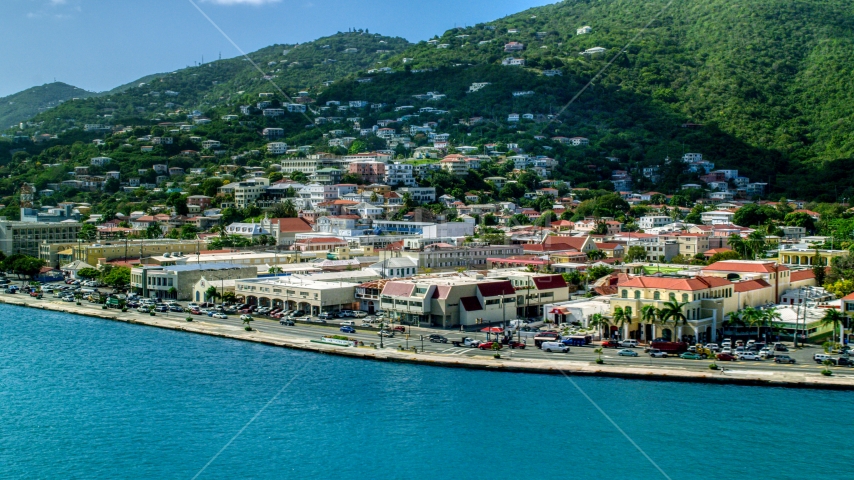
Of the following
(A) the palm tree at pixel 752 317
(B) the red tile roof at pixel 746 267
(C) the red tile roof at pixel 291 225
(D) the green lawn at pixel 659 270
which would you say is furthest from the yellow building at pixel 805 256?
(C) the red tile roof at pixel 291 225

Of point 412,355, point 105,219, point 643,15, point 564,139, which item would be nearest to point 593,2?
point 643,15

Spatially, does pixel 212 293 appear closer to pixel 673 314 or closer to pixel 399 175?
pixel 673 314

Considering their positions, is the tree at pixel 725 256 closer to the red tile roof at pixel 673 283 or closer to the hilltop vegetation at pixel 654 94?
the red tile roof at pixel 673 283

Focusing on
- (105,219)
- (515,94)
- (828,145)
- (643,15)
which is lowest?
(105,219)

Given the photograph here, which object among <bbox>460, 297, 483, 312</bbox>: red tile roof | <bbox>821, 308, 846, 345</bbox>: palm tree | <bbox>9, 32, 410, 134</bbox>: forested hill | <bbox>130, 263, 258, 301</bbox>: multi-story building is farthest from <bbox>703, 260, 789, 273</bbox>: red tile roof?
<bbox>9, 32, 410, 134</bbox>: forested hill

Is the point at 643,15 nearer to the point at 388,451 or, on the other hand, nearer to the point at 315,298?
the point at 315,298
